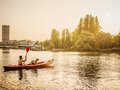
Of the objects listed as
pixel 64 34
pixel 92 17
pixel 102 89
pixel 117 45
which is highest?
pixel 92 17

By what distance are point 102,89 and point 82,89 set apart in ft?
6.43

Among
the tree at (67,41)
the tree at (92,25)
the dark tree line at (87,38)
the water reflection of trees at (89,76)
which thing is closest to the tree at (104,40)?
the dark tree line at (87,38)

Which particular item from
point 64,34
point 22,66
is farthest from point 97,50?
point 22,66

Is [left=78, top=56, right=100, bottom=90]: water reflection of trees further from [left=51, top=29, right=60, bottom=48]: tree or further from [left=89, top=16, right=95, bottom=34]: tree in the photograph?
[left=51, top=29, right=60, bottom=48]: tree

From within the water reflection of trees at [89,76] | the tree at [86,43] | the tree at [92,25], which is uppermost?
the tree at [92,25]

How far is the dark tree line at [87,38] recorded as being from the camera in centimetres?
9019

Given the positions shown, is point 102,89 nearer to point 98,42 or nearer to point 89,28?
point 98,42

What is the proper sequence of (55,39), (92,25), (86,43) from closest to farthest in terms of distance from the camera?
(86,43) < (92,25) < (55,39)

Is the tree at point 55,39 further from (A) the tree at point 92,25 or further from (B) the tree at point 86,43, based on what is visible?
(B) the tree at point 86,43

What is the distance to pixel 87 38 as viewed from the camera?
3593 inches

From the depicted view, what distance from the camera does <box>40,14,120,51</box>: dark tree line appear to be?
90188mm

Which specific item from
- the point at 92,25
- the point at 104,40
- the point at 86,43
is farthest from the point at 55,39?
the point at 104,40

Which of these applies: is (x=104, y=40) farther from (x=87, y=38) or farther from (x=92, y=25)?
(x=92, y=25)

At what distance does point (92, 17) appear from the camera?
107 metres
